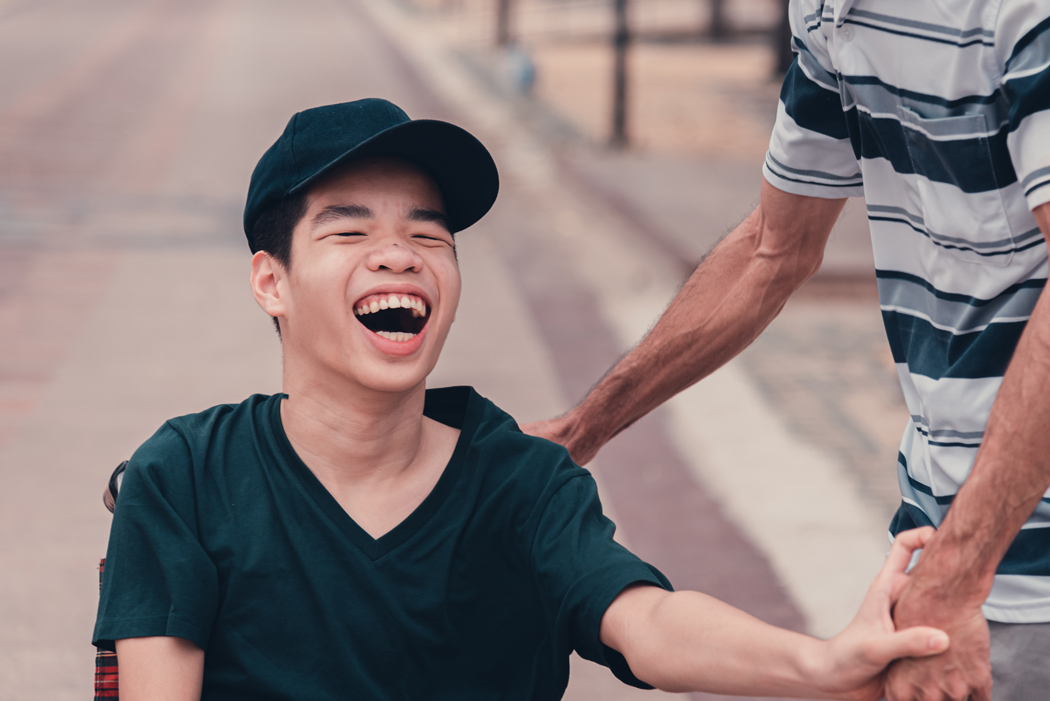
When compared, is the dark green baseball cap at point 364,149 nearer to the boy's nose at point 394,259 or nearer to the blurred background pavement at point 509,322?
the boy's nose at point 394,259

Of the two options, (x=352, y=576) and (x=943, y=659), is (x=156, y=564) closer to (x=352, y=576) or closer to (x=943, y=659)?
(x=352, y=576)

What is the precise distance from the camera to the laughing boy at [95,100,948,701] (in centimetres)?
202

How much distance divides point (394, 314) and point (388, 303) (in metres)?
0.18

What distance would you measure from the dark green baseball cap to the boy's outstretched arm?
2.43ft

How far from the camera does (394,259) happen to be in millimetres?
2117

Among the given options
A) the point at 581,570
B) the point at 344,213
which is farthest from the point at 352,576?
the point at 344,213

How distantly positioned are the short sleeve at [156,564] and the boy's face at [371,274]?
31cm

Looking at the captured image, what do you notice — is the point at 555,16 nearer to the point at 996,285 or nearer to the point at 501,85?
the point at 501,85

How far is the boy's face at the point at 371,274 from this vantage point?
2125 mm

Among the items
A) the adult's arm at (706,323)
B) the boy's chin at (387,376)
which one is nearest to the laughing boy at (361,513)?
the boy's chin at (387,376)

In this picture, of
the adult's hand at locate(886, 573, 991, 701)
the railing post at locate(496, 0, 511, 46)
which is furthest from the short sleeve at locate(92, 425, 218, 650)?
the railing post at locate(496, 0, 511, 46)

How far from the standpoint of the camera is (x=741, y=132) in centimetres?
1547

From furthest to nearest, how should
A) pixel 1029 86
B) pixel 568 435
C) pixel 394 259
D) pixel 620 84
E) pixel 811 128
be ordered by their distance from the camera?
pixel 620 84, pixel 568 435, pixel 811 128, pixel 394 259, pixel 1029 86

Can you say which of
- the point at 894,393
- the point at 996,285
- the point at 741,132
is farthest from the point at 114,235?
the point at 996,285
